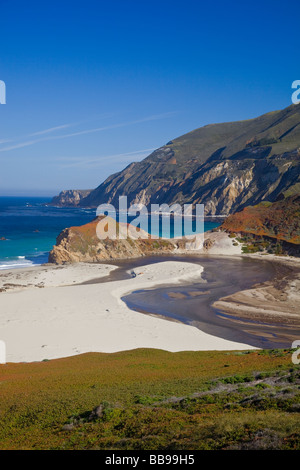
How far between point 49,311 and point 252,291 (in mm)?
27222

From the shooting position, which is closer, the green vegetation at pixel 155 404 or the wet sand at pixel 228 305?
the green vegetation at pixel 155 404

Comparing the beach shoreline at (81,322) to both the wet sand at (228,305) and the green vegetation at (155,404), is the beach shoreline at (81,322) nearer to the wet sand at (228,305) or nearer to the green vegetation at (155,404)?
the wet sand at (228,305)

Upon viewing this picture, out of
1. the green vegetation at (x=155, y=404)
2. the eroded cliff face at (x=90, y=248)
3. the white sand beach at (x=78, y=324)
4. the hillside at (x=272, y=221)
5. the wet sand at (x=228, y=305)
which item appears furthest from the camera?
the hillside at (x=272, y=221)

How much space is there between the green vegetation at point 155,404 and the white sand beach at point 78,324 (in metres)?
6.39

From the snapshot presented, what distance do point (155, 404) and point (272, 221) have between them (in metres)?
81.3

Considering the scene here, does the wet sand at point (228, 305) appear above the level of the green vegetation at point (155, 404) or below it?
below

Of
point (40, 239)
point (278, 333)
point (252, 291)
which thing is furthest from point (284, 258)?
point (40, 239)

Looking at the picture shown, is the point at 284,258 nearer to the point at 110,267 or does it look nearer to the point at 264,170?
the point at 110,267

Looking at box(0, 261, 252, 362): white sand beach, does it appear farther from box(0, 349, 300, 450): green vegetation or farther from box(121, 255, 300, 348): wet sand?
box(0, 349, 300, 450): green vegetation

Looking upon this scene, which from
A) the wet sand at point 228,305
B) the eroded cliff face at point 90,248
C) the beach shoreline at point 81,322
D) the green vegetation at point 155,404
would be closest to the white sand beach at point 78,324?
the beach shoreline at point 81,322

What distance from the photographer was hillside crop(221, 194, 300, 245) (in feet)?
273

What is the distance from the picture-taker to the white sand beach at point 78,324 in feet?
94.3

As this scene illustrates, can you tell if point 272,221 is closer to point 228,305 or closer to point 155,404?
point 228,305
